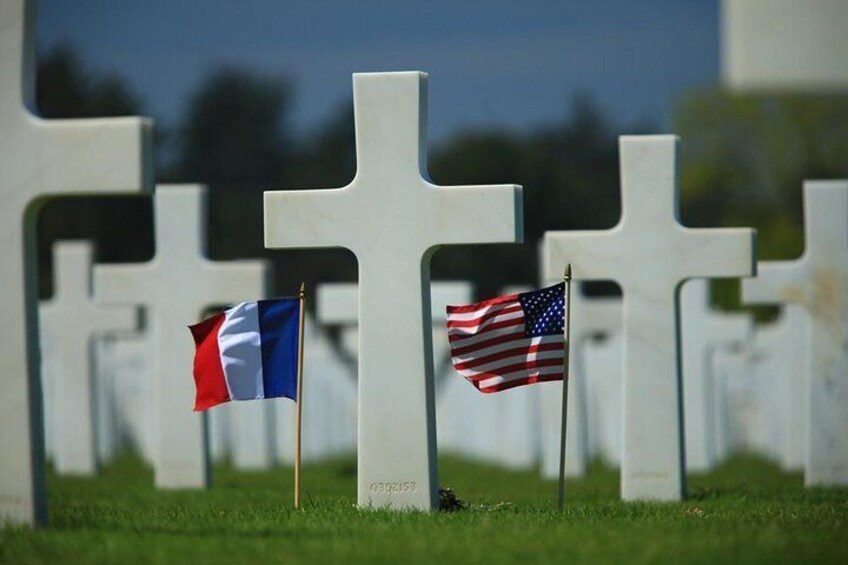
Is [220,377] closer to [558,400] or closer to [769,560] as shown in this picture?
[769,560]

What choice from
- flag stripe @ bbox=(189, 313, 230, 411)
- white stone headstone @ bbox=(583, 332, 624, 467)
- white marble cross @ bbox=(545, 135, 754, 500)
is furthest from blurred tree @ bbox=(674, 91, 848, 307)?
flag stripe @ bbox=(189, 313, 230, 411)

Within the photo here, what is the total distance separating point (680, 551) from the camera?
15141 mm

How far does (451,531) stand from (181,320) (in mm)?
10804

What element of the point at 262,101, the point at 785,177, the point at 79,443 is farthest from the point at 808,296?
the point at 262,101

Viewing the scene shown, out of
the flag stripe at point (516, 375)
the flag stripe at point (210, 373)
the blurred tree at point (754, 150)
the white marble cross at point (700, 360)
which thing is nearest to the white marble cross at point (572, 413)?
the white marble cross at point (700, 360)

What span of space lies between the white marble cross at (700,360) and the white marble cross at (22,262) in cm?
1542

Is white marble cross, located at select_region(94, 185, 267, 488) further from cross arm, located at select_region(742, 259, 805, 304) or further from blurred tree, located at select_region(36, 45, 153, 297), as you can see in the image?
blurred tree, located at select_region(36, 45, 153, 297)

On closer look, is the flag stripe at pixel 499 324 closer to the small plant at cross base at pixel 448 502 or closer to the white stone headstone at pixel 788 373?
the small plant at cross base at pixel 448 502

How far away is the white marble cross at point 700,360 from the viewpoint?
104 ft

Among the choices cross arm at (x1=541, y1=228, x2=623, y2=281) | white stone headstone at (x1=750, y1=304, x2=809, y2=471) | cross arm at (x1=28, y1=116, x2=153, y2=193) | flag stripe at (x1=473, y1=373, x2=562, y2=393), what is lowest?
white stone headstone at (x1=750, y1=304, x2=809, y2=471)

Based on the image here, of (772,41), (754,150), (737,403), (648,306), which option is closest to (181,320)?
(648,306)

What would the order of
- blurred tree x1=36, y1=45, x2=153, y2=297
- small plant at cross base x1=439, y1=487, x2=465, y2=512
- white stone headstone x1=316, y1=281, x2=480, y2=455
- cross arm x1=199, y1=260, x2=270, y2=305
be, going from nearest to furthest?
small plant at cross base x1=439, y1=487, x2=465, y2=512
cross arm x1=199, y1=260, x2=270, y2=305
white stone headstone x1=316, y1=281, x2=480, y2=455
blurred tree x1=36, y1=45, x2=153, y2=297

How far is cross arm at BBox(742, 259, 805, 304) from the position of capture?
24.5 m

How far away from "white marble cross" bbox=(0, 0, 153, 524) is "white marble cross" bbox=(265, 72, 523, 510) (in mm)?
2923
